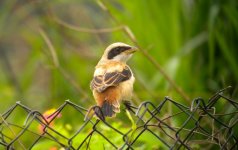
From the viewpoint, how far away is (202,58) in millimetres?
6008

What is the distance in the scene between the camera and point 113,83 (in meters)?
4.09

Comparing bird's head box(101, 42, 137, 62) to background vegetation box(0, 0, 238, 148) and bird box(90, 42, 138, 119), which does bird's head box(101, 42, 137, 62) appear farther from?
background vegetation box(0, 0, 238, 148)

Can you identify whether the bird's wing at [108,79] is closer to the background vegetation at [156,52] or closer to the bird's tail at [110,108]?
the bird's tail at [110,108]

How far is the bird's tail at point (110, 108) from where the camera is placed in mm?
3689

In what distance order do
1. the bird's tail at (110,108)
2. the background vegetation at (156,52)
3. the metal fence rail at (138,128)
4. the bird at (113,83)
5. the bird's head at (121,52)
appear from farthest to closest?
the background vegetation at (156,52)
the bird's head at (121,52)
the bird at (113,83)
the bird's tail at (110,108)
the metal fence rail at (138,128)

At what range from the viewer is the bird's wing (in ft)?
13.2

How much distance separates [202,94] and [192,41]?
59cm

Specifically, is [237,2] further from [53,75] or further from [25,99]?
[25,99]

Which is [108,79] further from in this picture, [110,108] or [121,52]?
[121,52]

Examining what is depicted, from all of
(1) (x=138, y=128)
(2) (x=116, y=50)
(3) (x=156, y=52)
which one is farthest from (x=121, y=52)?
(3) (x=156, y=52)

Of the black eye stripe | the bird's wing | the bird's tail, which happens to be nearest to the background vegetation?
the black eye stripe

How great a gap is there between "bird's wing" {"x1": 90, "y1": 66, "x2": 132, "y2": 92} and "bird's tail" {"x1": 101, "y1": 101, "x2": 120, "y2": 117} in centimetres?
15

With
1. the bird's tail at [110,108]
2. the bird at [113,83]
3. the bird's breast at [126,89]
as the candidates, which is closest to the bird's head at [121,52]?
the bird at [113,83]

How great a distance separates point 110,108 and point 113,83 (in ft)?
1.07
